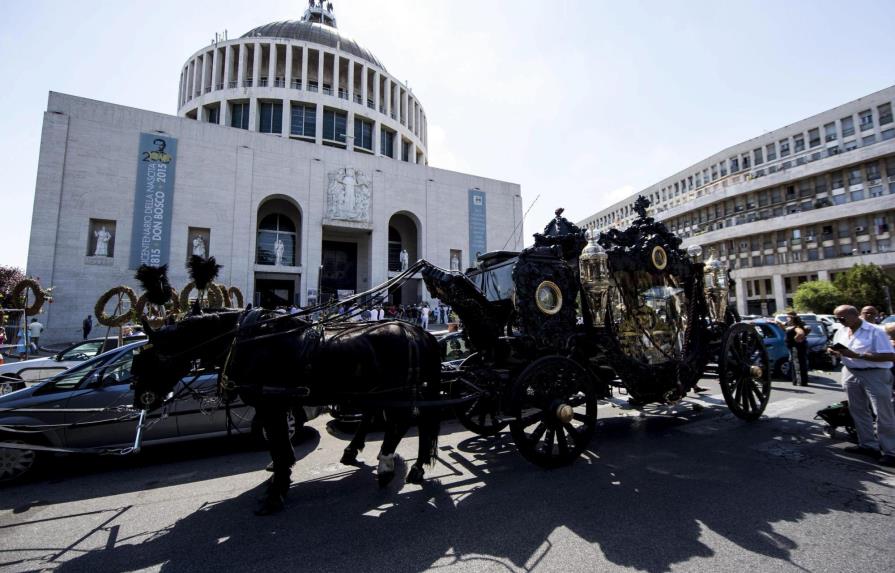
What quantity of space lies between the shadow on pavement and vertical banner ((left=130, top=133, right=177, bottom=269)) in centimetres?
2775

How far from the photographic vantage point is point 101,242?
79.5 feet

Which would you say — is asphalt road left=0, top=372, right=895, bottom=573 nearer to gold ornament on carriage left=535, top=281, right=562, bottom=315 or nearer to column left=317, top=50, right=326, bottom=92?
gold ornament on carriage left=535, top=281, right=562, bottom=315

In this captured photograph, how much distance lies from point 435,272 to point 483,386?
4.78ft

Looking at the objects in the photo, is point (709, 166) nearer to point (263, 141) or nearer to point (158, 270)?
point (263, 141)

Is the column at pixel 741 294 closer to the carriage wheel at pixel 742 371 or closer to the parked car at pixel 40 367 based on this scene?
the carriage wheel at pixel 742 371

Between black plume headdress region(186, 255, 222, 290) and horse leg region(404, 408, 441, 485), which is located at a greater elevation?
black plume headdress region(186, 255, 222, 290)

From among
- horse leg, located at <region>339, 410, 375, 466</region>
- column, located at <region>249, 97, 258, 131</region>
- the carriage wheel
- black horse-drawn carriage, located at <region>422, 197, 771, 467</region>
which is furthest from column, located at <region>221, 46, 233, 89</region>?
the carriage wheel

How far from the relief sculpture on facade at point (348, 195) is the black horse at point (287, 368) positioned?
2855 cm

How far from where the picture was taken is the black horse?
3688 mm

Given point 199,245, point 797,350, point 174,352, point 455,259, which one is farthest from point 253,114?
point 797,350

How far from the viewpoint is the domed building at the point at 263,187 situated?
23984 millimetres

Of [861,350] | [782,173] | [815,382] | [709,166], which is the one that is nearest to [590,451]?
[861,350]

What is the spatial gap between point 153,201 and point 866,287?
52.3m

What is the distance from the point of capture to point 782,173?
43.8 m
